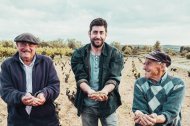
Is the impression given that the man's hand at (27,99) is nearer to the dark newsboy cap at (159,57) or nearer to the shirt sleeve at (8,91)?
the shirt sleeve at (8,91)

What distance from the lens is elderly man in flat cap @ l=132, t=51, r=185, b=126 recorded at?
3.43m

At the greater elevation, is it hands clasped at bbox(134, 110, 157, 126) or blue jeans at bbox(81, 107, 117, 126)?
hands clasped at bbox(134, 110, 157, 126)

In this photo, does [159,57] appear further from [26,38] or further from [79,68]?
[26,38]

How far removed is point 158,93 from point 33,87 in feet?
4.54

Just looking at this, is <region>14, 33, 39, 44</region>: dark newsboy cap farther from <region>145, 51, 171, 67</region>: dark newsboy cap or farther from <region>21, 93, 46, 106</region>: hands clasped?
<region>145, 51, 171, 67</region>: dark newsboy cap

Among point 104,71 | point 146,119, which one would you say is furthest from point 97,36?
point 146,119

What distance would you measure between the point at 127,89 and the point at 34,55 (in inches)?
355

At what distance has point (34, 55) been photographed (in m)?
4.13

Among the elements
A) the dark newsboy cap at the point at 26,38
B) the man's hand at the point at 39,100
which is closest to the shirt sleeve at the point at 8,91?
the man's hand at the point at 39,100

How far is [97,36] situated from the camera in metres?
4.16

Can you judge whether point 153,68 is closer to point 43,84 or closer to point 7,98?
point 43,84

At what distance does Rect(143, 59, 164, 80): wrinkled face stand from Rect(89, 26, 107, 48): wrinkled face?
0.86 meters

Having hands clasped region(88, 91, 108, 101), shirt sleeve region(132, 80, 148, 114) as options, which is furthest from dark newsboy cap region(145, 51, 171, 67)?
hands clasped region(88, 91, 108, 101)

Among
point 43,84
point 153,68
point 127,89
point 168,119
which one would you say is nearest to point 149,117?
point 168,119
